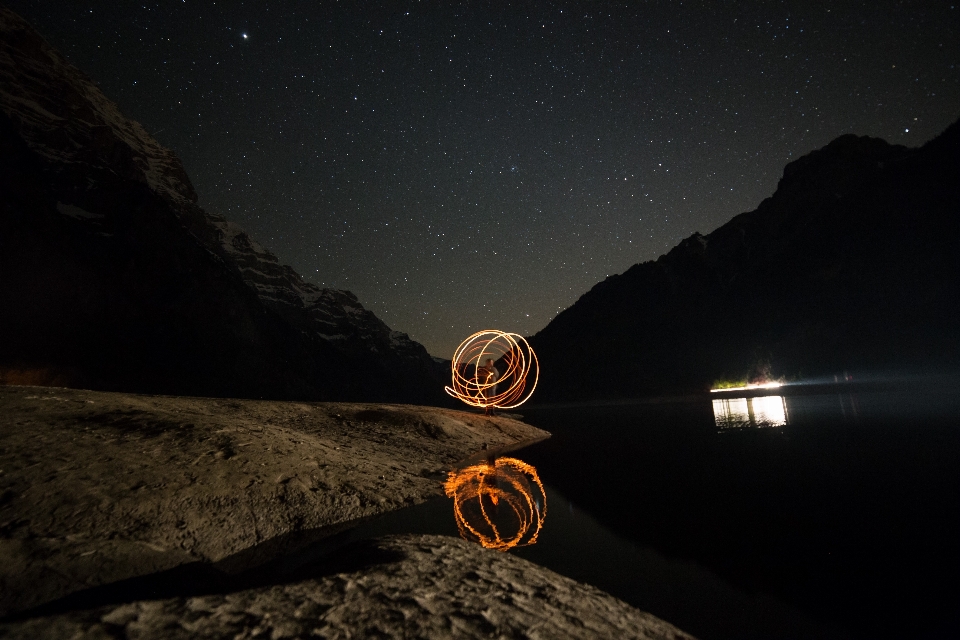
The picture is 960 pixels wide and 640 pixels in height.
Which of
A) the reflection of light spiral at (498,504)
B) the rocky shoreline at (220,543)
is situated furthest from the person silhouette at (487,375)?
the rocky shoreline at (220,543)

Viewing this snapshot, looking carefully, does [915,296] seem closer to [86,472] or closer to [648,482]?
[648,482]

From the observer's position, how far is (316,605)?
2723 mm

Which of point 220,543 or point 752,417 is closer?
point 220,543

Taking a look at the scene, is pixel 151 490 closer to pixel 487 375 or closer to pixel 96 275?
pixel 487 375

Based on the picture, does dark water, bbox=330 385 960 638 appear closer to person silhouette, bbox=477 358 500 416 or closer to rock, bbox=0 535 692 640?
rock, bbox=0 535 692 640

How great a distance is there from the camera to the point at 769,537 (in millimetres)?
5324

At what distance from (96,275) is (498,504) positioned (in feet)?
262

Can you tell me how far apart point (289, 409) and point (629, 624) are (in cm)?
1191

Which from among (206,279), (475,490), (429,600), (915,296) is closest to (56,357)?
(206,279)

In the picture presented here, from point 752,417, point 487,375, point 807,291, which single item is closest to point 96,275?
point 487,375

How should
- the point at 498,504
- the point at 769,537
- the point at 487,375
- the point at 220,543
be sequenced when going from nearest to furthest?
the point at 220,543 < the point at 769,537 < the point at 498,504 < the point at 487,375

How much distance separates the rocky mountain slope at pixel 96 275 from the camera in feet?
159

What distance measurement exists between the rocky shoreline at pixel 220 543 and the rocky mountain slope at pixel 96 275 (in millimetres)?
58776

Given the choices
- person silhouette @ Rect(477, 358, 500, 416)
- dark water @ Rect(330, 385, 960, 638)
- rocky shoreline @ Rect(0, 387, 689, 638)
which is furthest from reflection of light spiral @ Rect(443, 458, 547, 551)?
person silhouette @ Rect(477, 358, 500, 416)
